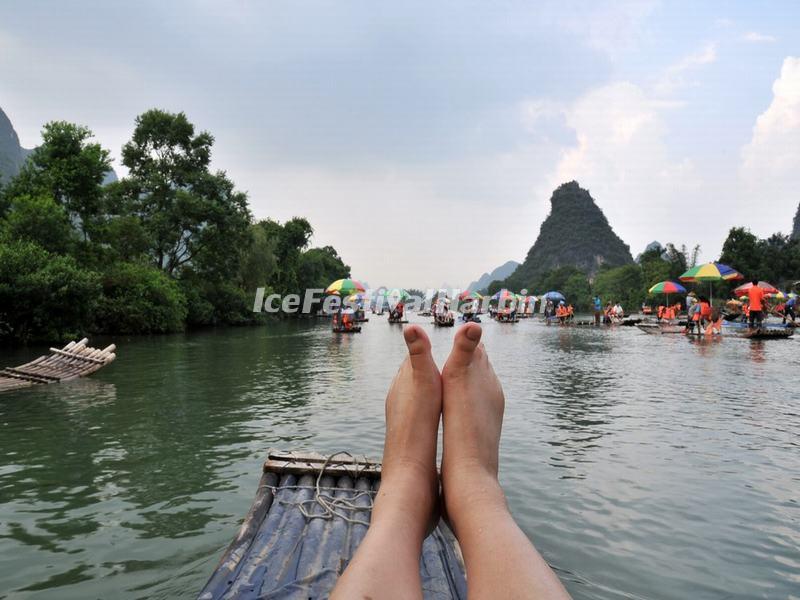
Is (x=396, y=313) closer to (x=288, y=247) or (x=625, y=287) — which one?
(x=288, y=247)

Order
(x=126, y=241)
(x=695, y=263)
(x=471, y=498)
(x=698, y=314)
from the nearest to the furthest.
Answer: (x=471, y=498), (x=698, y=314), (x=126, y=241), (x=695, y=263)

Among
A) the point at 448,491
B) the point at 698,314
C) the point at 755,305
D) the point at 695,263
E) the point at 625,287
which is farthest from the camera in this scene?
the point at 625,287

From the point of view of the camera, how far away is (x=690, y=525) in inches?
136

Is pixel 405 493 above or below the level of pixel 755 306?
below

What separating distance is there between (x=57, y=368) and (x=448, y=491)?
10448 mm

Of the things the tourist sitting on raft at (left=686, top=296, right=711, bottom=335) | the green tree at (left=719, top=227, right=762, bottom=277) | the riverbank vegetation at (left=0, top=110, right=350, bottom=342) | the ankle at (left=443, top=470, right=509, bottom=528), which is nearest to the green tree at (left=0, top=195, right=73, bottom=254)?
the riverbank vegetation at (left=0, top=110, right=350, bottom=342)

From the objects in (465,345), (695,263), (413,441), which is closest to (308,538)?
(413,441)

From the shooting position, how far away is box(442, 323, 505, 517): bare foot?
2084 millimetres

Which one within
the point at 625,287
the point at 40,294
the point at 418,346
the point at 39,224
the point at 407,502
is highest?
the point at 625,287

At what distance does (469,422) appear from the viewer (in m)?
2.39

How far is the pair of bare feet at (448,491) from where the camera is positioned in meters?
1.50

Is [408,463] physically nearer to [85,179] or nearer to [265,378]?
[265,378]

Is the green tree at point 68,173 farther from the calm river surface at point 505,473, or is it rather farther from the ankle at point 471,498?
the ankle at point 471,498

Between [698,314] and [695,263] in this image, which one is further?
[695,263]
